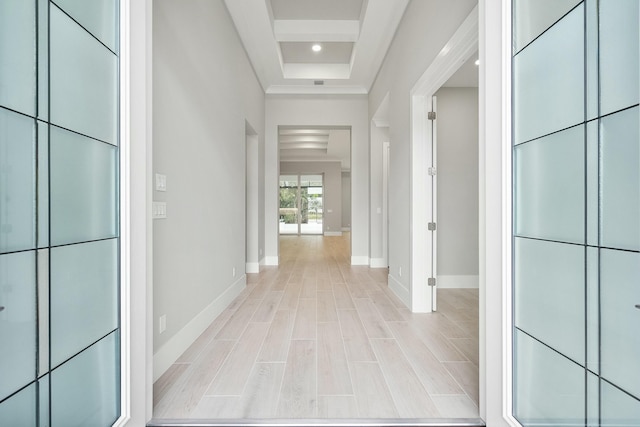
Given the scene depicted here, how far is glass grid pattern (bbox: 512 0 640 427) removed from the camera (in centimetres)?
92

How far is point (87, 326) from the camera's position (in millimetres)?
1215

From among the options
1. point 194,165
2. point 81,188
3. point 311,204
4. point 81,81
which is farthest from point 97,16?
point 311,204

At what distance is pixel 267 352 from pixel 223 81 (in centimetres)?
260

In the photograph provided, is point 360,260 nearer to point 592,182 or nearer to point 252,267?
point 252,267

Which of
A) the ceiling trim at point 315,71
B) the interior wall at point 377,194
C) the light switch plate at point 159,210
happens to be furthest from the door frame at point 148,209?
the interior wall at point 377,194

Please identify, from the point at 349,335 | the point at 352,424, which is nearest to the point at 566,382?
the point at 352,424

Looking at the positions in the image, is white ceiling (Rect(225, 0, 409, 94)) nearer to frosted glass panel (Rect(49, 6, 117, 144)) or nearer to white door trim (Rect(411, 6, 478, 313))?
white door trim (Rect(411, 6, 478, 313))

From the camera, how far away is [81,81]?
1188 mm

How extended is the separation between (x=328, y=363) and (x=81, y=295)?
146 cm

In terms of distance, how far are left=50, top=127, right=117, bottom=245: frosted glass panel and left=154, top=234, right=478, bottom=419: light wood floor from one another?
97 centimetres

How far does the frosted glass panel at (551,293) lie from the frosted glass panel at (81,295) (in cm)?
173

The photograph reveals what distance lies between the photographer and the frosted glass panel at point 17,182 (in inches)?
35.3

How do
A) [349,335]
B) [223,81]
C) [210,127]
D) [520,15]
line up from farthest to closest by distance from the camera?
[223,81]
[210,127]
[349,335]
[520,15]

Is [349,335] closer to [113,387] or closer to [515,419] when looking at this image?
[515,419]
